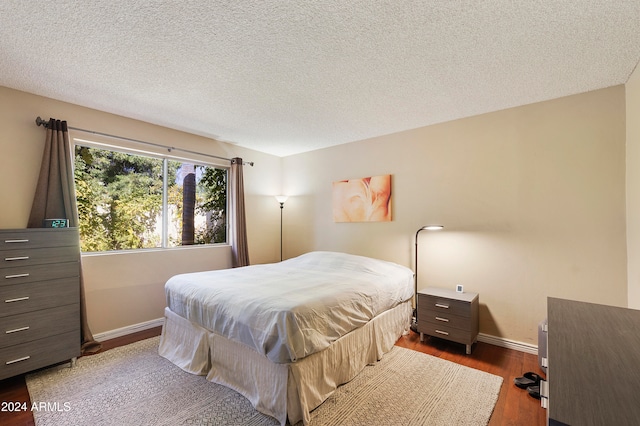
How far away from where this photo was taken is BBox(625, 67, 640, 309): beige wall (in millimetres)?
2199

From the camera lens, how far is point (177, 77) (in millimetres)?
2400

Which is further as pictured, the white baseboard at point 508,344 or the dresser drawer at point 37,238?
the white baseboard at point 508,344

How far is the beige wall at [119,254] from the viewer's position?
2635mm

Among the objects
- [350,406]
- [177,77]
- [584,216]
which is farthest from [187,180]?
[584,216]

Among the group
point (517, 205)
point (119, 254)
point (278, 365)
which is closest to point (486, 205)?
point (517, 205)

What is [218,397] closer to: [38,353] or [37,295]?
[38,353]

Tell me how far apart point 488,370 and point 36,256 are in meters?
4.11

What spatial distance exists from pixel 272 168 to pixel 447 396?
13.5ft

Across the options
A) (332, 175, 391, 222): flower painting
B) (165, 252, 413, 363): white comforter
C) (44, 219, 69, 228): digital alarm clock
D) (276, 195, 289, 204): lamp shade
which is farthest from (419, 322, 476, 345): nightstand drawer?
(44, 219, 69, 228): digital alarm clock

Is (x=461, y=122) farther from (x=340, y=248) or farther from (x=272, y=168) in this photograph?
(x=272, y=168)

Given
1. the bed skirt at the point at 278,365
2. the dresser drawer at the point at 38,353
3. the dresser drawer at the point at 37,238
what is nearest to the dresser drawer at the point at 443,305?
the bed skirt at the point at 278,365

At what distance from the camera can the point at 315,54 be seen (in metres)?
2.06

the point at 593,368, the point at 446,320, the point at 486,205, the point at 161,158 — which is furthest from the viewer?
the point at 161,158

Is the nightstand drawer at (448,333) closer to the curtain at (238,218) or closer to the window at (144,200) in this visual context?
the curtain at (238,218)
